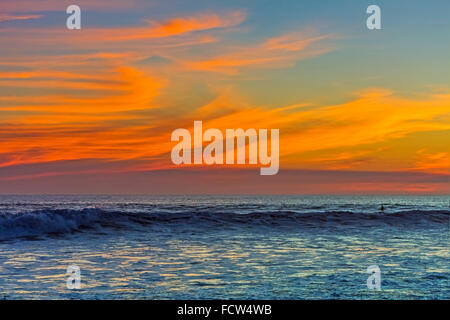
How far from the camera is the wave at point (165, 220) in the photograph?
107ft

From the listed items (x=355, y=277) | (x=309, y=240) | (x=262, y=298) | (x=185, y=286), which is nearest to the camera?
(x=262, y=298)

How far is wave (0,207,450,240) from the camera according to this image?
32469 mm

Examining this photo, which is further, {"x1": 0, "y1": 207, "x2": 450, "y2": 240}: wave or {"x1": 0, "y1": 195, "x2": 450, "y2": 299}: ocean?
{"x1": 0, "y1": 207, "x2": 450, "y2": 240}: wave

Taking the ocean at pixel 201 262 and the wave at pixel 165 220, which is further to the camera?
the wave at pixel 165 220

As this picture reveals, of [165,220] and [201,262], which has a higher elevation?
[201,262]

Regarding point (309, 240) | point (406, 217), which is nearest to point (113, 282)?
point (309, 240)

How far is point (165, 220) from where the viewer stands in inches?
1548

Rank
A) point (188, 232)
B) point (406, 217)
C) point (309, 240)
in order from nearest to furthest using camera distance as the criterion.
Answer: point (309, 240) → point (188, 232) → point (406, 217)

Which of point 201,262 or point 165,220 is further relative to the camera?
point 165,220
